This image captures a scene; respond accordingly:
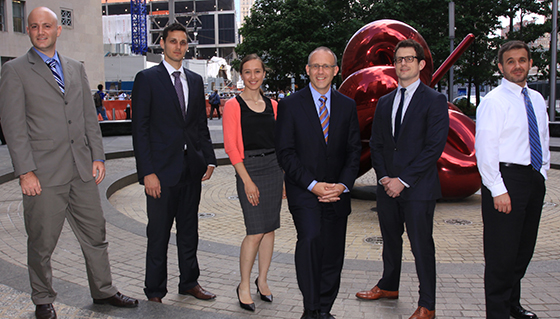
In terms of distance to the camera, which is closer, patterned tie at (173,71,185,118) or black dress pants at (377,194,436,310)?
black dress pants at (377,194,436,310)

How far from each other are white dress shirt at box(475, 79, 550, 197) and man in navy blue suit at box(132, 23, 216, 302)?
212 cm

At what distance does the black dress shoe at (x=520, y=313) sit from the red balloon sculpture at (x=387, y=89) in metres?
3.65

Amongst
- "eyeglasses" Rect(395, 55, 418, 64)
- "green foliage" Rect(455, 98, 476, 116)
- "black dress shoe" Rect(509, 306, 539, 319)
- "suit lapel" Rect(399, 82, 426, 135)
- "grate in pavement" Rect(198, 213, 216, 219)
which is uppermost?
"eyeglasses" Rect(395, 55, 418, 64)

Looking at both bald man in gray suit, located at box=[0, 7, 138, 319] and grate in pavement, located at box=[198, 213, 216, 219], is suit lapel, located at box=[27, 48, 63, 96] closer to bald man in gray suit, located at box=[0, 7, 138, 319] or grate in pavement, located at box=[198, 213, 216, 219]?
bald man in gray suit, located at box=[0, 7, 138, 319]

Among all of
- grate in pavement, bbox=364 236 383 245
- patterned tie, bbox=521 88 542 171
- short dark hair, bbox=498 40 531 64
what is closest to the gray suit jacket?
short dark hair, bbox=498 40 531 64

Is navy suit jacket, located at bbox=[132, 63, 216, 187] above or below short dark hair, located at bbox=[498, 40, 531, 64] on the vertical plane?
below

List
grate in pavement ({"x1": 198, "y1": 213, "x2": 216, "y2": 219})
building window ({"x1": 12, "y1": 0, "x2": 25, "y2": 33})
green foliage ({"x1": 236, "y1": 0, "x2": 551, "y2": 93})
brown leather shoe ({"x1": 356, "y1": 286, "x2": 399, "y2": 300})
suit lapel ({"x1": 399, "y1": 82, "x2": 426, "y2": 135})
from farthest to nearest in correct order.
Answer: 1. building window ({"x1": 12, "y1": 0, "x2": 25, "y2": 33})
2. green foliage ({"x1": 236, "y1": 0, "x2": 551, "y2": 93})
3. grate in pavement ({"x1": 198, "y1": 213, "x2": 216, "y2": 219})
4. brown leather shoe ({"x1": 356, "y1": 286, "x2": 399, "y2": 300})
5. suit lapel ({"x1": 399, "y1": 82, "x2": 426, "y2": 135})

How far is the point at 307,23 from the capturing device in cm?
3816

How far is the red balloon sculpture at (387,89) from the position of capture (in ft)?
23.0

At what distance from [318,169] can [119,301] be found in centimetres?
173

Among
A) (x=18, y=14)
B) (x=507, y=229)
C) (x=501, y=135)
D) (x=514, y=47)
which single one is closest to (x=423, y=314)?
(x=507, y=229)

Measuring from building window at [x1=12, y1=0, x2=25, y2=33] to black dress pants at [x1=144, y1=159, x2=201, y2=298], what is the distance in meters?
34.2

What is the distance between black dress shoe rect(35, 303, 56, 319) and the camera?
11.1ft

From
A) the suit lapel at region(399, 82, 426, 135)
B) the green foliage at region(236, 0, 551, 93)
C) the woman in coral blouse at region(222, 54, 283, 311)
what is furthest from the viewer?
the green foliage at region(236, 0, 551, 93)
